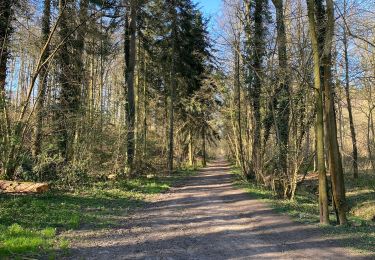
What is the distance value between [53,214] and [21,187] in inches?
125

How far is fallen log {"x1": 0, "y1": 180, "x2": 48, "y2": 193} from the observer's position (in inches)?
487

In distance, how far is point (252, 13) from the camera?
22.6m

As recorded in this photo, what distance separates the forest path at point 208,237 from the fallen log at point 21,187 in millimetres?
3653

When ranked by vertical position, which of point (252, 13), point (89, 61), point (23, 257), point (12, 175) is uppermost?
point (252, 13)

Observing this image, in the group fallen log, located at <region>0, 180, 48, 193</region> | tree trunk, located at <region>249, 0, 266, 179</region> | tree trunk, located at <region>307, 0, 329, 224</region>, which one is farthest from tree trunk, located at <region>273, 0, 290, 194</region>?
fallen log, located at <region>0, 180, 48, 193</region>

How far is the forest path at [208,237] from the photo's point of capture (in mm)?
7094

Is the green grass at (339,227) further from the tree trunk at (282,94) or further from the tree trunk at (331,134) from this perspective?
the tree trunk at (282,94)

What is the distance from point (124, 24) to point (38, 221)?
52.1 ft

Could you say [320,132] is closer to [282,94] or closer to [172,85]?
[282,94]

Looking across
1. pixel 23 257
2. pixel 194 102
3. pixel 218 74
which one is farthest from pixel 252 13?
pixel 23 257

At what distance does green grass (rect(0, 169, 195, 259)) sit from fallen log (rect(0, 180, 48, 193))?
0.33m

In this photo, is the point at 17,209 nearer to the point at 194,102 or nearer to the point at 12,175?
the point at 12,175

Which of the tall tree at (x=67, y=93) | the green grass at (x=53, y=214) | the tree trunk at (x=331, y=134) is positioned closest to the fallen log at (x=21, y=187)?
the green grass at (x=53, y=214)

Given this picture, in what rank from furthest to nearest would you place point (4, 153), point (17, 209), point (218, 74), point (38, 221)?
point (218, 74) < point (4, 153) < point (17, 209) < point (38, 221)
